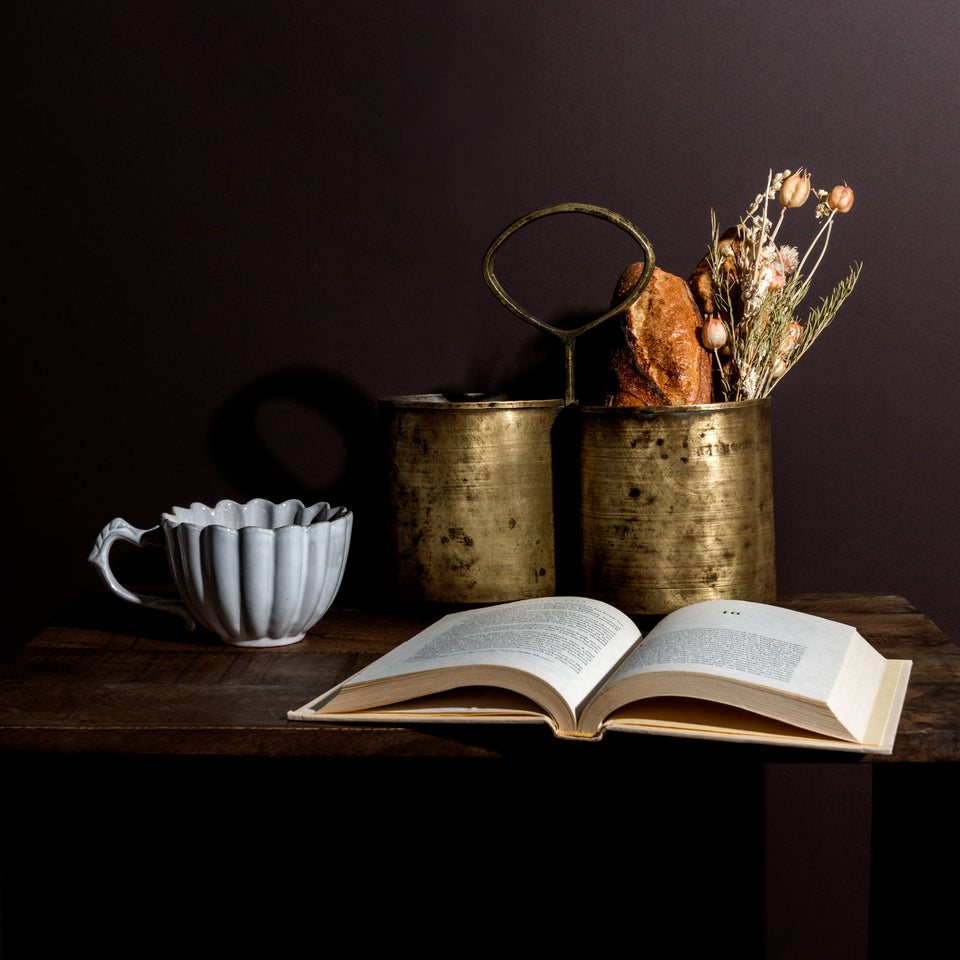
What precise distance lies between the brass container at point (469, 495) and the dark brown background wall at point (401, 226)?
241mm

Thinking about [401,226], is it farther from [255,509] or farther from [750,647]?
[750,647]

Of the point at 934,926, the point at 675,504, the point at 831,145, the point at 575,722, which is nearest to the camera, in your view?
the point at 575,722

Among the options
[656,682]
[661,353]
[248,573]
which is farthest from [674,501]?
[248,573]

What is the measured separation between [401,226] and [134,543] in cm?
54

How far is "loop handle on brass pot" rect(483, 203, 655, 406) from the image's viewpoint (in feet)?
3.49

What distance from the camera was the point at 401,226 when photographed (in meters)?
1.30

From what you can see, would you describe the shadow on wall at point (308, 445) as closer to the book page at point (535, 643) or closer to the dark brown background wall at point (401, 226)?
the dark brown background wall at point (401, 226)

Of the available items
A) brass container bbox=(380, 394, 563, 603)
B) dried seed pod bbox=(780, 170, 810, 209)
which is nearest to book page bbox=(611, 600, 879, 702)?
brass container bbox=(380, 394, 563, 603)

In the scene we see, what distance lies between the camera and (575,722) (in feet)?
2.46

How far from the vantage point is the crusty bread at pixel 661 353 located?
1.05m

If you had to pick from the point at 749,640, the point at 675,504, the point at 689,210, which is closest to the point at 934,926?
the point at 749,640

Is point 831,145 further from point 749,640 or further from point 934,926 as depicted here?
point 934,926

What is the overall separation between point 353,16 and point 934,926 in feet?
3.95

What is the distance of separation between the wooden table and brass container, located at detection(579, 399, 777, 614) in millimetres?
166
